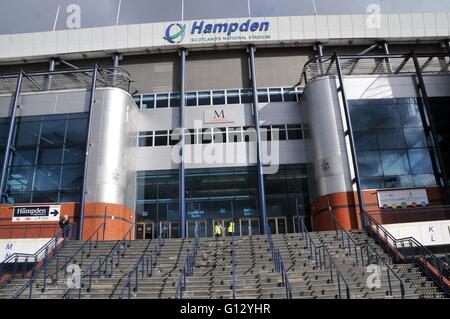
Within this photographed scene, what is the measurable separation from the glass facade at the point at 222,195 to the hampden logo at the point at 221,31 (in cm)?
1001

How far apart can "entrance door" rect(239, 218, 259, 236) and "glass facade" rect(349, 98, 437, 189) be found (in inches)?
281

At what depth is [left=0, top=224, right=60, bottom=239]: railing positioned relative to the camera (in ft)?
73.8

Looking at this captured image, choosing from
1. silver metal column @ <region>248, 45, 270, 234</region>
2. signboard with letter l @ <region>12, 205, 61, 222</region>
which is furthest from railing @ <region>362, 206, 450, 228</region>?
signboard with letter l @ <region>12, 205, 61, 222</region>

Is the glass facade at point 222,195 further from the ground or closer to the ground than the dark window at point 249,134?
closer to the ground

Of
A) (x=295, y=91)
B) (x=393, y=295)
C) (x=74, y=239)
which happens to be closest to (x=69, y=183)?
(x=74, y=239)

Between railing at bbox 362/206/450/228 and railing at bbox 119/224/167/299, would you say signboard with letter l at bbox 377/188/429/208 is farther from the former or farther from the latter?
railing at bbox 119/224/167/299

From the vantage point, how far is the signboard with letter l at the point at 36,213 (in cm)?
2284

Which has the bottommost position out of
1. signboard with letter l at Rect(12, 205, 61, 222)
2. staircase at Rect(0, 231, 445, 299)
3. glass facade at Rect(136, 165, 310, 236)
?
staircase at Rect(0, 231, 445, 299)

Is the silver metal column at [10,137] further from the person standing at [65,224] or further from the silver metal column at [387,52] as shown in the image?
the silver metal column at [387,52]

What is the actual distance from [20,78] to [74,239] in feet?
38.8

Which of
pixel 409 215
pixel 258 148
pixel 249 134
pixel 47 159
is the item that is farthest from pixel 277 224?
pixel 47 159

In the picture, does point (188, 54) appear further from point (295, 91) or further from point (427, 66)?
point (427, 66)

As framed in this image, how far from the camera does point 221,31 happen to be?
29453 millimetres

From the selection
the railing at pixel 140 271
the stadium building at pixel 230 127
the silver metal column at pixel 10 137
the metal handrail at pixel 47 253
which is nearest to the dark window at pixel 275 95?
the stadium building at pixel 230 127
